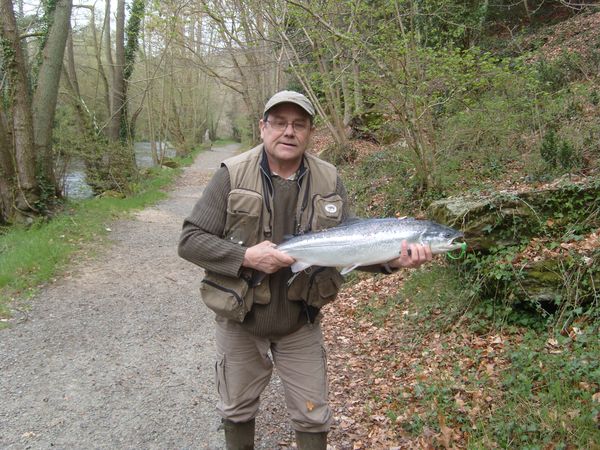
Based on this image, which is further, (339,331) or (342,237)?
(339,331)

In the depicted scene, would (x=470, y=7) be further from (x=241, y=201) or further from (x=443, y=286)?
(x=241, y=201)

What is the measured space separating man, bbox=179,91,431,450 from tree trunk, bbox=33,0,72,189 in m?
11.0

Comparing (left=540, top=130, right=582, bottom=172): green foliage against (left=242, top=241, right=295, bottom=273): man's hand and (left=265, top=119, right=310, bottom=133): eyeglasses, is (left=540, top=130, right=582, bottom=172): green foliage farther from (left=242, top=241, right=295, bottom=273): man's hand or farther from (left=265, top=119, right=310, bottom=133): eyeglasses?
(left=242, top=241, right=295, bottom=273): man's hand

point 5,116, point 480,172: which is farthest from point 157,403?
point 5,116

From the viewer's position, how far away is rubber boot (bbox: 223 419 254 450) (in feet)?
10.7

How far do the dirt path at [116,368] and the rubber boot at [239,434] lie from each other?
102 centimetres

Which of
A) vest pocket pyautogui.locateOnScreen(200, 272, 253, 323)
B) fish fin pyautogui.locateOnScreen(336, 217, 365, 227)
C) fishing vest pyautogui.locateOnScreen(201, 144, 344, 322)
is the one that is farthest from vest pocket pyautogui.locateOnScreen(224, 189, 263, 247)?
fish fin pyautogui.locateOnScreen(336, 217, 365, 227)

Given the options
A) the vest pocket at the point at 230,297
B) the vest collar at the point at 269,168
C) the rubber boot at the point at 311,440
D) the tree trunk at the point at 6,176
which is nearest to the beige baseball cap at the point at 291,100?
the vest collar at the point at 269,168

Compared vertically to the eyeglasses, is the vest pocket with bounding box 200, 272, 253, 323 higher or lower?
lower

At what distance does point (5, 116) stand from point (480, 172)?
10.8 m

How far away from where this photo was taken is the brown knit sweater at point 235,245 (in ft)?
9.53

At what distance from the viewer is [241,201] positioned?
9.58 feet

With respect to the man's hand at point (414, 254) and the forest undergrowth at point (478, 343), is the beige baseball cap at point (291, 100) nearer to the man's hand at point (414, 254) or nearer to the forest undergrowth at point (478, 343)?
the man's hand at point (414, 254)

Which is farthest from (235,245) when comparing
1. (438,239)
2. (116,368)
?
(116,368)
